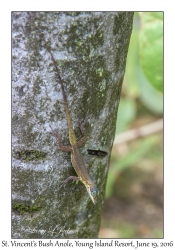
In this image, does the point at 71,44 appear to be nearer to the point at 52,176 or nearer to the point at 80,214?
the point at 52,176

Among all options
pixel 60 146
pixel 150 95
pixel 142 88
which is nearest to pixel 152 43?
pixel 60 146

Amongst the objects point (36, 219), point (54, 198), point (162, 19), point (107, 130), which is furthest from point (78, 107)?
point (162, 19)

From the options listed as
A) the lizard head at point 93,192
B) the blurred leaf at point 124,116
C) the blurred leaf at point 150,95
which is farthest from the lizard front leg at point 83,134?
the blurred leaf at point 124,116

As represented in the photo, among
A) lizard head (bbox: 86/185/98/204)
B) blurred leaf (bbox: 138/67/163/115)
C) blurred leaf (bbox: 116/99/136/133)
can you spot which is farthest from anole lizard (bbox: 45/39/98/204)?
blurred leaf (bbox: 116/99/136/133)

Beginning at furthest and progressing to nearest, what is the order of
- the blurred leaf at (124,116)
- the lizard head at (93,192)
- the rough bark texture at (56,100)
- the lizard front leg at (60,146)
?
the blurred leaf at (124,116)
the lizard head at (93,192)
the lizard front leg at (60,146)
the rough bark texture at (56,100)

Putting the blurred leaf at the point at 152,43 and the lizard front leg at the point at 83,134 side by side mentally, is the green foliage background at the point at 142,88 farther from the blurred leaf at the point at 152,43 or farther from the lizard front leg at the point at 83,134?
the lizard front leg at the point at 83,134

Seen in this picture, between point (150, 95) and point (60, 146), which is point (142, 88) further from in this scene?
point (60, 146)
